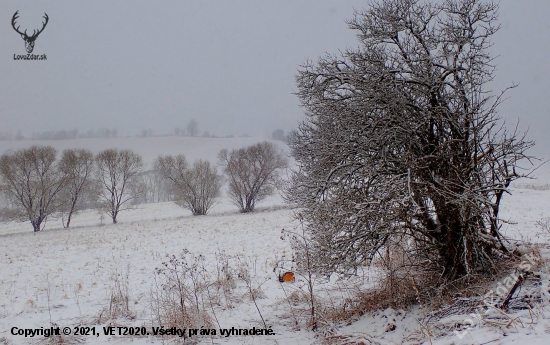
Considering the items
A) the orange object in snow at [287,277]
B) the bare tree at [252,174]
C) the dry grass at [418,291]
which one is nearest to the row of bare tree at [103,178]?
the bare tree at [252,174]

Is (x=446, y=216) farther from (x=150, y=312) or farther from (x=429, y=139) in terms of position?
(x=150, y=312)

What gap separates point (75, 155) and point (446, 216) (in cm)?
3402

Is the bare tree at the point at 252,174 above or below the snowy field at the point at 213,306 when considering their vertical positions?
above

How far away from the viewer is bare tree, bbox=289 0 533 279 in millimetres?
5008

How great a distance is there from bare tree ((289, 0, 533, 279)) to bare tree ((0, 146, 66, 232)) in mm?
30871

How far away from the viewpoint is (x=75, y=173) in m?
30.1

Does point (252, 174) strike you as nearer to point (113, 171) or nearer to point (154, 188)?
point (113, 171)

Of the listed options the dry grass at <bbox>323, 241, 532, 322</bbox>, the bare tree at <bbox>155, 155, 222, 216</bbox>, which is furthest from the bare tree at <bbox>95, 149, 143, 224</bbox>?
the dry grass at <bbox>323, 241, 532, 322</bbox>

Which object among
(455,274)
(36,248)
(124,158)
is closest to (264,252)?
(455,274)

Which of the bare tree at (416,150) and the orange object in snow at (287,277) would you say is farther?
the orange object in snow at (287,277)

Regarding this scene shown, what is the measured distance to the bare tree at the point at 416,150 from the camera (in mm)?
5008

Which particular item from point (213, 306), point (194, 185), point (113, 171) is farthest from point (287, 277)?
point (113, 171)

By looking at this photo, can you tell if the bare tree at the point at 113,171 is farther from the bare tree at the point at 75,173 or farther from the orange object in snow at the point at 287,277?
the orange object in snow at the point at 287,277

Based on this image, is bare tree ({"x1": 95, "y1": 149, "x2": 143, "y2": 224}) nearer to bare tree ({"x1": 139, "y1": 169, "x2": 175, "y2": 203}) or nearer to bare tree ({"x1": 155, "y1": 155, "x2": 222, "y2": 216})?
bare tree ({"x1": 155, "y1": 155, "x2": 222, "y2": 216})
